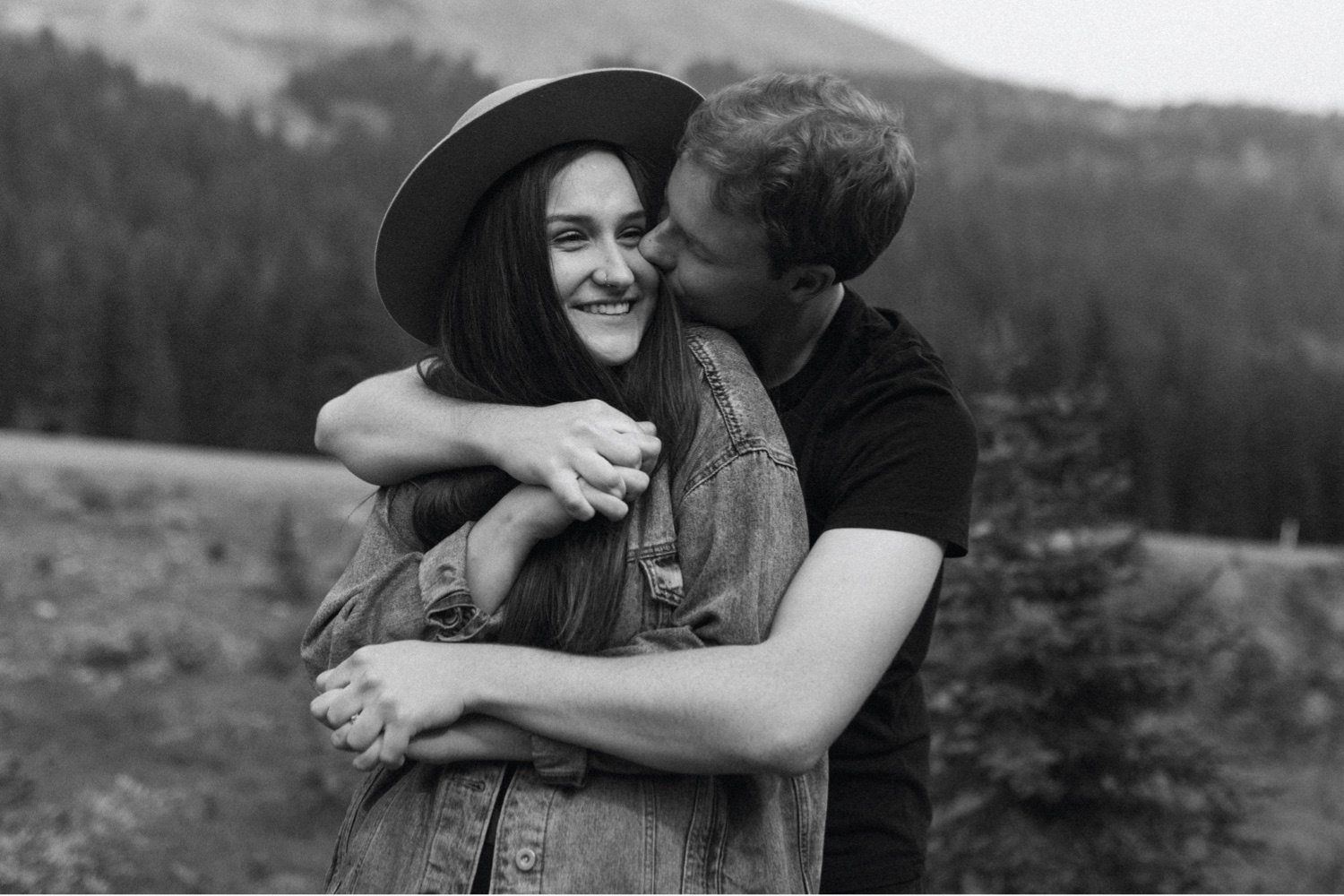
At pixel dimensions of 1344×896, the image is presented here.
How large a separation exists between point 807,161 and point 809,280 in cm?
27

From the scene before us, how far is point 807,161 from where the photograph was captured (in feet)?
6.99

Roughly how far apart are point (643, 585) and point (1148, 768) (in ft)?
23.3

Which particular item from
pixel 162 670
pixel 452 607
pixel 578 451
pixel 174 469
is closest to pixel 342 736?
pixel 452 607

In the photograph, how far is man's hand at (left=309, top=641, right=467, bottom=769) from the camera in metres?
2.00

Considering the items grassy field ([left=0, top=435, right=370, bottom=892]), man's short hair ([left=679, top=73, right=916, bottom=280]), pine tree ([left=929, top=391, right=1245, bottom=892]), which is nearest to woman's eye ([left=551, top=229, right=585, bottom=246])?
man's short hair ([left=679, top=73, right=916, bottom=280])

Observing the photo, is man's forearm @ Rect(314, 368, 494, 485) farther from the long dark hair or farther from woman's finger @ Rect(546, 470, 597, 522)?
woman's finger @ Rect(546, 470, 597, 522)

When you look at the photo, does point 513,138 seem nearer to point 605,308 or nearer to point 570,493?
point 605,308

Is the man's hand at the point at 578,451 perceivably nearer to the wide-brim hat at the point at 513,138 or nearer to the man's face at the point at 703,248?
the man's face at the point at 703,248

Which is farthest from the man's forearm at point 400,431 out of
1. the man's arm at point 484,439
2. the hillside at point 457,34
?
the hillside at point 457,34

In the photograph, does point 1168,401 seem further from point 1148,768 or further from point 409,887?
point 409,887

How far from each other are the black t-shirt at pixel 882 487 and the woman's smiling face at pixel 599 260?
357 millimetres

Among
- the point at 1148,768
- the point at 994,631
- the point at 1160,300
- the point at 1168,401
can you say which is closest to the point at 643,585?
the point at 994,631

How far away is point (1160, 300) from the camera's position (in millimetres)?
82000

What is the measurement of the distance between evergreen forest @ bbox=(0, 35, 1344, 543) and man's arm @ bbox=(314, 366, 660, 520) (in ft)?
1.86
